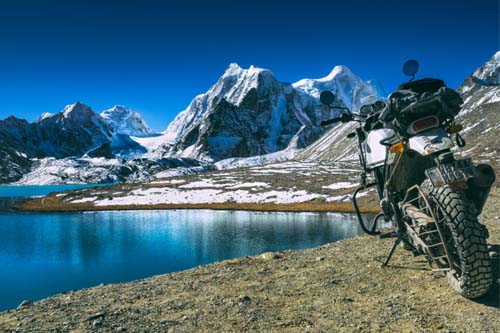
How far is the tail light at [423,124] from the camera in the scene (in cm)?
602

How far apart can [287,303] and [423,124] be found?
4146 mm

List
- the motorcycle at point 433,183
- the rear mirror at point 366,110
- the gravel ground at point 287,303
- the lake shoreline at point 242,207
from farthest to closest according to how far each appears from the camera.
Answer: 1. the lake shoreline at point 242,207
2. the rear mirror at point 366,110
3. the gravel ground at point 287,303
4. the motorcycle at point 433,183

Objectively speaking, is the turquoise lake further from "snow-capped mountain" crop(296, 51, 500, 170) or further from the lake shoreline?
"snow-capped mountain" crop(296, 51, 500, 170)

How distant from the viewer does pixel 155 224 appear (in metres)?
52.7

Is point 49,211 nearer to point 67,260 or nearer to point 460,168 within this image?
point 67,260

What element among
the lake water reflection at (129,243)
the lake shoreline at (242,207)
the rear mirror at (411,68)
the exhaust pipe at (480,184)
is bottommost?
the lake water reflection at (129,243)

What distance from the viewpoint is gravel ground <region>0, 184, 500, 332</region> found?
570cm

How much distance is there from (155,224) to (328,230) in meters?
25.3

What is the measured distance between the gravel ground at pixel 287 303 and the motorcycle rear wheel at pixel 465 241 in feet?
1.49

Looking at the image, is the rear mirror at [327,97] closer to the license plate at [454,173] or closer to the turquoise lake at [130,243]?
the license plate at [454,173]

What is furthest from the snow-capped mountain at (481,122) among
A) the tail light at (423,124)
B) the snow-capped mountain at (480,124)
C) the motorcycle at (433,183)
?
the tail light at (423,124)

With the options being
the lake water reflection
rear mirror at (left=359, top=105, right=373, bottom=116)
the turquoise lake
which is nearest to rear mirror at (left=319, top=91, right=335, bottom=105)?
rear mirror at (left=359, top=105, right=373, bottom=116)

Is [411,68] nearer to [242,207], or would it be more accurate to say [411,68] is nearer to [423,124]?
[423,124]

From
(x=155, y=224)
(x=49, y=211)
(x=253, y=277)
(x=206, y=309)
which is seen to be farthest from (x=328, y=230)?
(x=49, y=211)
